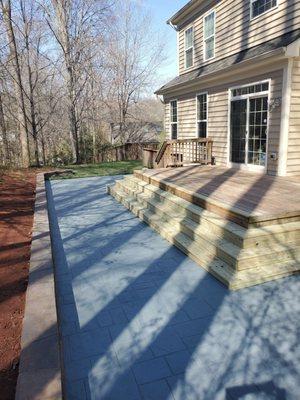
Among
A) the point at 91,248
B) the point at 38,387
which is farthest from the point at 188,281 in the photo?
the point at 38,387

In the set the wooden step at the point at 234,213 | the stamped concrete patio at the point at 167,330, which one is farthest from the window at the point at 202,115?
the stamped concrete patio at the point at 167,330

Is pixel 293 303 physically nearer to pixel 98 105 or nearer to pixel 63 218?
pixel 63 218

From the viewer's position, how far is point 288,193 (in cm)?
522

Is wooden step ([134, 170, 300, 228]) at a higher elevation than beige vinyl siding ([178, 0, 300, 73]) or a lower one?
lower

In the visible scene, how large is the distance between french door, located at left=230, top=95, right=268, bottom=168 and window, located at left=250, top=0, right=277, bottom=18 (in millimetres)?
2053

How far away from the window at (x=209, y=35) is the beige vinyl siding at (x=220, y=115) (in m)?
1.23

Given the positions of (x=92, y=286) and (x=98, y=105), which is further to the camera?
(x=98, y=105)

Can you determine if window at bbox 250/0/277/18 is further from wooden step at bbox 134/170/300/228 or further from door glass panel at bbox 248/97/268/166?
wooden step at bbox 134/170/300/228

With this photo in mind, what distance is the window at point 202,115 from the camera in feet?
33.7

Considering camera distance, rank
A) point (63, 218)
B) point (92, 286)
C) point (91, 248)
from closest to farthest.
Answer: point (92, 286) < point (91, 248) < point (63, 218)

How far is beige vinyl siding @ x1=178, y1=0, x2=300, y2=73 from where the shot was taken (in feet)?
22.8

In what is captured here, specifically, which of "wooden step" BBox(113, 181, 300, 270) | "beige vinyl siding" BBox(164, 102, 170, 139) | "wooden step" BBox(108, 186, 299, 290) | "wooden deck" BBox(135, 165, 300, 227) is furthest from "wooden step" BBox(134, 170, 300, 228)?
"beige vinyl siding" BBox(164, 102, 170, 139)

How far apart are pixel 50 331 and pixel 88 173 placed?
10.3 m

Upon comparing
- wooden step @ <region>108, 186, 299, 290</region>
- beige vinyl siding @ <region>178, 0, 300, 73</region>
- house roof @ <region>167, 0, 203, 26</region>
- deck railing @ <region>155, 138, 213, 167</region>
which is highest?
house roof @ <region>167, 0, 203, 26</region>
